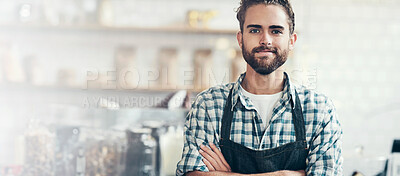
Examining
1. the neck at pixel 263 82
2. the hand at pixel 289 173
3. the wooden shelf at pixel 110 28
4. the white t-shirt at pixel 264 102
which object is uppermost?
the wooden shelf at pixel 110 28

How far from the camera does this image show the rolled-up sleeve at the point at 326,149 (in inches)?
49.5

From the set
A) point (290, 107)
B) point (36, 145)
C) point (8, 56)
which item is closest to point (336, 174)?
point (290, 107)

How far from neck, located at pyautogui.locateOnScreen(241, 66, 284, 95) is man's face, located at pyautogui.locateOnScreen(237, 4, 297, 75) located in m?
0.05

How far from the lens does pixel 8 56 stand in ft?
6.46

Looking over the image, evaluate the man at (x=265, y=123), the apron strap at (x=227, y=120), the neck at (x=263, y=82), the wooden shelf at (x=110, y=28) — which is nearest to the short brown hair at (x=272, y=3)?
the man at (x=265, y=123)

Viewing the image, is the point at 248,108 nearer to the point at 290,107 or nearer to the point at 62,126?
the point at 290,107

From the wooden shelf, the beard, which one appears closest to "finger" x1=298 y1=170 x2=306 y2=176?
the beard

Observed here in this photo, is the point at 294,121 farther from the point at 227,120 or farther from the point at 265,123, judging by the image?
the point at 227,120

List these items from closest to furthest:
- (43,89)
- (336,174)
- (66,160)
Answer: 1. (336,174)
2. (66,160)
3. (43,89)

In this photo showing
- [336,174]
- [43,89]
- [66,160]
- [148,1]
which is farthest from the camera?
[148,1]

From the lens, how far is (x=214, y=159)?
1322 millimetres

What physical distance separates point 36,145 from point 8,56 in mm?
501

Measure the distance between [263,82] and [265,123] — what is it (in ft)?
0.46

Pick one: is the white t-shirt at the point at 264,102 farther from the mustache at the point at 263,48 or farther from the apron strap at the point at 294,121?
the mustache at the point at 263,48
